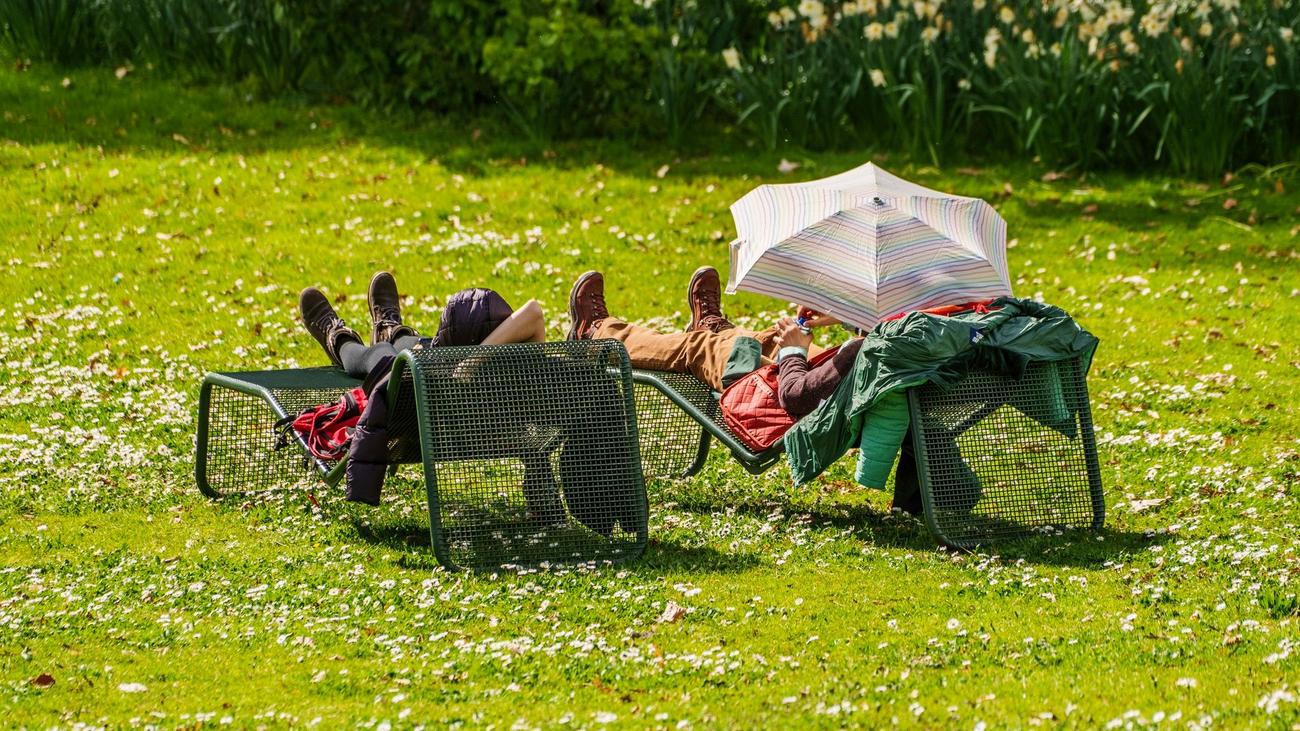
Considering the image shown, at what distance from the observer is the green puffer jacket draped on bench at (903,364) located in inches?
200

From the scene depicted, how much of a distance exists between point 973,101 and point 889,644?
7971 millimetres

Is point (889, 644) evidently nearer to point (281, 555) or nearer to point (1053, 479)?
point (1053, 479)

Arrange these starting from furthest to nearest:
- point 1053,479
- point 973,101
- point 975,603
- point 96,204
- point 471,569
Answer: point 973,101
point 96,204
point 1053,479
point 471,569
point 975,603

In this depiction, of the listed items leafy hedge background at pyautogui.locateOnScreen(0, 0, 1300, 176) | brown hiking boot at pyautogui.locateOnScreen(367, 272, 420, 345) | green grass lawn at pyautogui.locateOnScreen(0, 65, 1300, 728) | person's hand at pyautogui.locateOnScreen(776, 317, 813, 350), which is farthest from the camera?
leafy hedge background at pyautogui.locateOnScreen(0, 0, 1300, 176)

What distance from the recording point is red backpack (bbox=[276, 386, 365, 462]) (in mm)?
5723

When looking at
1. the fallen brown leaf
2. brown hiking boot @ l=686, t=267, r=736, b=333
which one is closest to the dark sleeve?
brown hiking boot @ l=686, t=267, r=736, b=333

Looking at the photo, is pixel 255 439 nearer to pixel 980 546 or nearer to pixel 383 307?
pixel 383 307

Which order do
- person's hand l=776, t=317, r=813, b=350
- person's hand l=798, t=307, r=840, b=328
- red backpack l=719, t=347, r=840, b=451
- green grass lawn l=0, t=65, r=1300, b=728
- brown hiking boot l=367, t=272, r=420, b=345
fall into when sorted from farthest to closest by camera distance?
brown hiking boot l=367, t=272, r=420, b=345, person's hand l=798, t=307, r=840, b=328, person's hand l=776, t=317, r=813, b=350, red backpack l=719, t=347, r=840, b=451, green grass lawn l=0, t=65, r=1300, b=728

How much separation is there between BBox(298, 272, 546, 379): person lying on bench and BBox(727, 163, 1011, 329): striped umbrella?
0.82 metres

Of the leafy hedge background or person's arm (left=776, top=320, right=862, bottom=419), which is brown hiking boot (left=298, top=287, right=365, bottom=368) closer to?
person's arm (left=776, top=320, right=862, bottom=419)

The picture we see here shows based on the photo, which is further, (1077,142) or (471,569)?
(1077,142)

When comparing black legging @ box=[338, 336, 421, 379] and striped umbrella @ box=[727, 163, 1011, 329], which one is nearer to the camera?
striped umbrella @ box=[727, 163, 1011, 329]

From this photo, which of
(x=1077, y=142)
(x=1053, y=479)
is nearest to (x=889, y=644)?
(x=1053, y=479)

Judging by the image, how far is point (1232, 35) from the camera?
10875 millimetres
